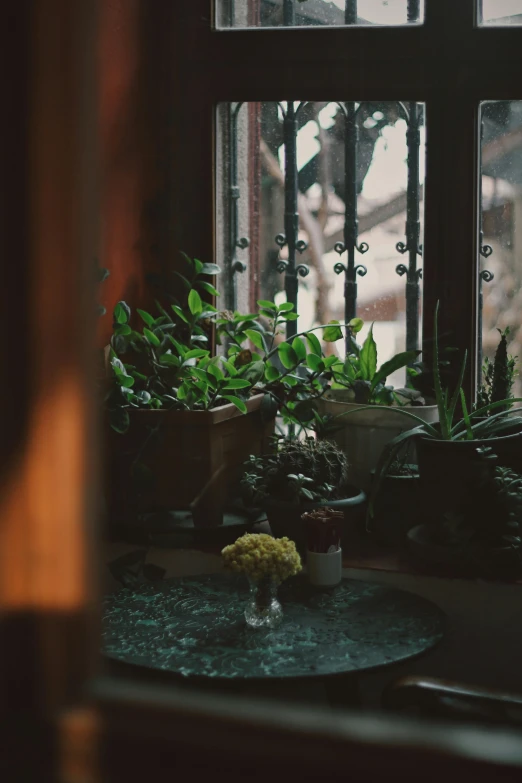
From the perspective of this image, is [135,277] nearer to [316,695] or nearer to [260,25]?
[260,25]

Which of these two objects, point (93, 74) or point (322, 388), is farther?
point (322, 388)

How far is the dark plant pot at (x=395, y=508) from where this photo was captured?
2.04 meters

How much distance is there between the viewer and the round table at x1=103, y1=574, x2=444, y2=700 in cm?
146

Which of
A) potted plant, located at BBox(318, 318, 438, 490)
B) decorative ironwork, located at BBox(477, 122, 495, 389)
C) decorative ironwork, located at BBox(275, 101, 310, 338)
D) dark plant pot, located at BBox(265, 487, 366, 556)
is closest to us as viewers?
dark plant pot, located at BBox(265, 487, 366, 556)

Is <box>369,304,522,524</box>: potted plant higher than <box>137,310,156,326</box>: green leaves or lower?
lower

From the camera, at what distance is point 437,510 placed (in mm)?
1939

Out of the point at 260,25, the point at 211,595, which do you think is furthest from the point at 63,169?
the point at 260,25

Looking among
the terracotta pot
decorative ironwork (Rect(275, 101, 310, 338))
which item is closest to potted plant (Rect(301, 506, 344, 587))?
the terracotta pot

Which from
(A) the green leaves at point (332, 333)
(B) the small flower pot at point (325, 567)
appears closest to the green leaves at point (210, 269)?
(A) the green leaves at point (332, 333)

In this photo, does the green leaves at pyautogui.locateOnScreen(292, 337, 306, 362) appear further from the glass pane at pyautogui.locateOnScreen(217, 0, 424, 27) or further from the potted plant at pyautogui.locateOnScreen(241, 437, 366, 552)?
the glass pane at pyautogui.locateOnScreen(217, 0, 424, 27)

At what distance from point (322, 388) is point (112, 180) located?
2.60 feet

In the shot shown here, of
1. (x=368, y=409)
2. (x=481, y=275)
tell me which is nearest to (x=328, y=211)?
(x=481, y=275)

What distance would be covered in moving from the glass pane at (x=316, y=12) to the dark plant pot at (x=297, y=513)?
125cm

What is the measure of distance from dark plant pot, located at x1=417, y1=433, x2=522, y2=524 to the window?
0.39 m
